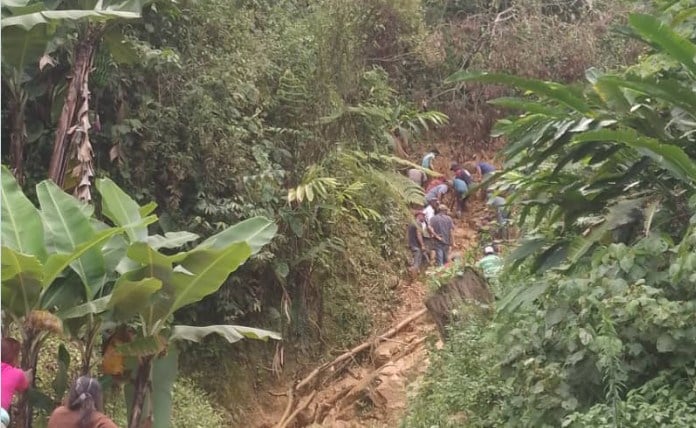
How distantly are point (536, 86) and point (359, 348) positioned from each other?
5382 millimetres

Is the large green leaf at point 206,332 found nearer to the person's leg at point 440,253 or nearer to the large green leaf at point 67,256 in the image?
the large green leaf at point 67,256

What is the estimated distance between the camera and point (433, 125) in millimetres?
14594

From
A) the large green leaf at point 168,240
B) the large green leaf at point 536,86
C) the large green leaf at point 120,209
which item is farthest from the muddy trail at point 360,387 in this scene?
the large green leaf at point 120,209

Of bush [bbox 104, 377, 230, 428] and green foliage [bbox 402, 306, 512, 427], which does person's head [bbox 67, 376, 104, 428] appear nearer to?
bush [bbox 104, 377, 230, 428]

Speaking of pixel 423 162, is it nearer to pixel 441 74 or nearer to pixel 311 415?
pixel 441 74

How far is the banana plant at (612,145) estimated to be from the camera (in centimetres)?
454

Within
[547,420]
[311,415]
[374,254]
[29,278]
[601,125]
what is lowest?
[311,415]

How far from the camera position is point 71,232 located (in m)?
4.84

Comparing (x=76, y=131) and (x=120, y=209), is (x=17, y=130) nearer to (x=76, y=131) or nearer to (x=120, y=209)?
(x=76, y=131)

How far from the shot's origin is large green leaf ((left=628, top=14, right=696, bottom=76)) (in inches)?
175

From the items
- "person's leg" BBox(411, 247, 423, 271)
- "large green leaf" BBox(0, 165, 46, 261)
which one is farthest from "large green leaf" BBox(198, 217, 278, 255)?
"person's leg" BBox(411, 247, 423, 271)

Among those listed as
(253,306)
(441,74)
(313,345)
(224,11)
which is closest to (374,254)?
(313,345)

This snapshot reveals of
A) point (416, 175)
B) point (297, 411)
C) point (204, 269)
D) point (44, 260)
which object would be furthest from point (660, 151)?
point (416, 175)

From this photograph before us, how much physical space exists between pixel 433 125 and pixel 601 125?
9.66 m
